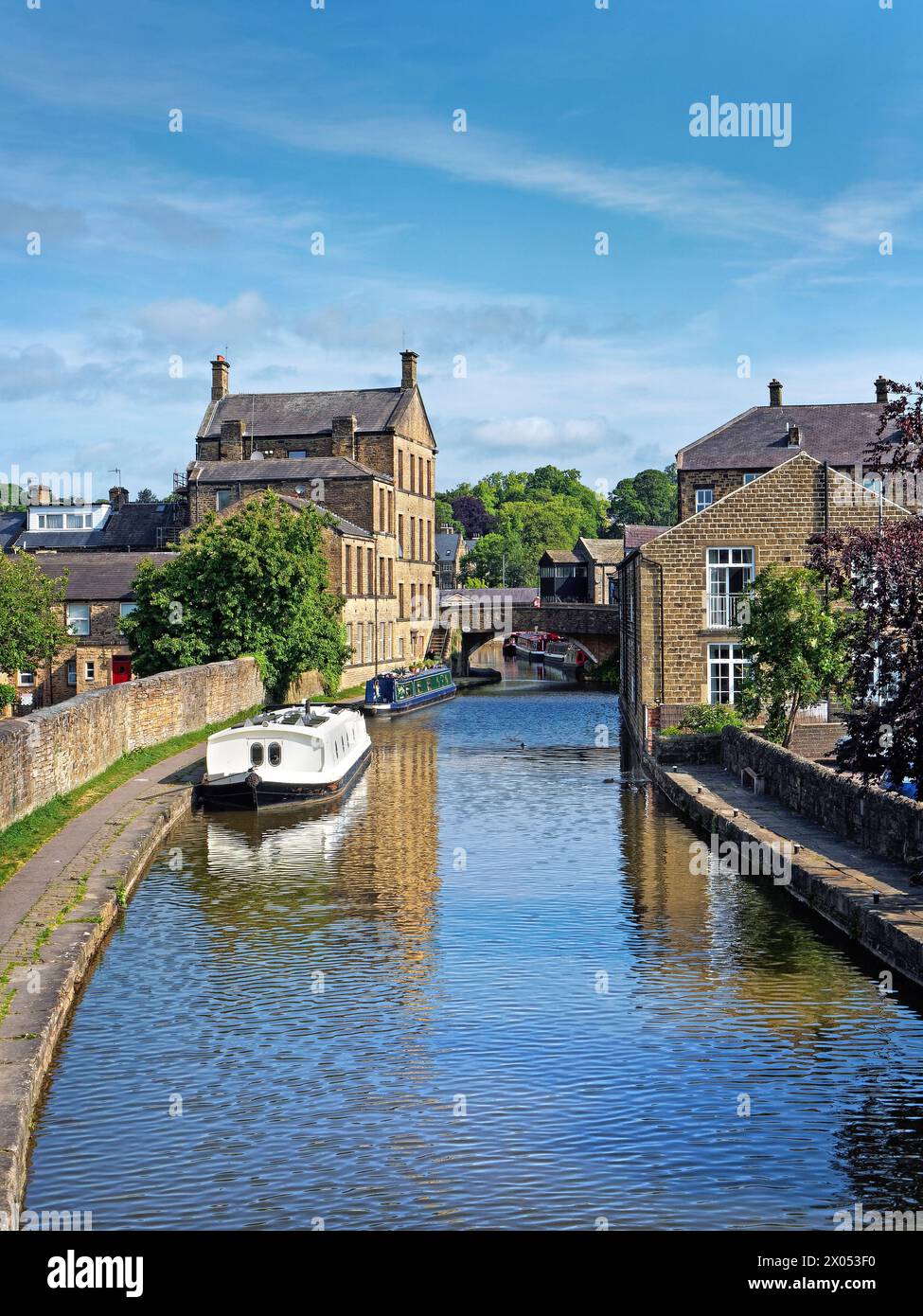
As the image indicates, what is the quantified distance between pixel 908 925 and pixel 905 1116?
4.38 metres

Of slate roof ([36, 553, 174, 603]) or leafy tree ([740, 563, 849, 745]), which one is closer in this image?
leafy tree ([740, 563, 849, 745])

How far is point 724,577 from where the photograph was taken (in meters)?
38.6

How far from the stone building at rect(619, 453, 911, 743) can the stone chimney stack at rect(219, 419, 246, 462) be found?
145ft

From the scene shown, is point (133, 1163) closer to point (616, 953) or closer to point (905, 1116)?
point (905, 1116)

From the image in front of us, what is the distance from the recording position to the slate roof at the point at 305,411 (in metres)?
79.5

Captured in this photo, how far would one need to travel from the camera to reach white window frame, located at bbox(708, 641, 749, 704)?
38.6 m

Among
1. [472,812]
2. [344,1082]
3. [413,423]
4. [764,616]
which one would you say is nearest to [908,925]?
[344,1082]

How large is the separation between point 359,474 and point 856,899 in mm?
55931

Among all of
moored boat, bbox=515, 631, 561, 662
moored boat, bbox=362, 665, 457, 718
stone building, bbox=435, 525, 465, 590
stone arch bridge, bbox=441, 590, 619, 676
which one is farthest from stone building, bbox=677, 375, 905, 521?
stone building, bbox=435, 525, 465, 590

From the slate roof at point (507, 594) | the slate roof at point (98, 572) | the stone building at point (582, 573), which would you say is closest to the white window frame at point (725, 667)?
the slate roof at point (98, 572)

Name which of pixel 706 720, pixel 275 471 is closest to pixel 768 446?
pixel 275 471

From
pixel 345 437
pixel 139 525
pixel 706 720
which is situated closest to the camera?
pixel 706 720

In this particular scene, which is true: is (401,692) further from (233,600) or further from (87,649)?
(87,649)

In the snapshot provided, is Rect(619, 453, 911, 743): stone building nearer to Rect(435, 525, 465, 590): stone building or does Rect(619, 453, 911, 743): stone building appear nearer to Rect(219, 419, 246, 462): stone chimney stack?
Rect(219, 419, 246, 462): stone chimney stack
